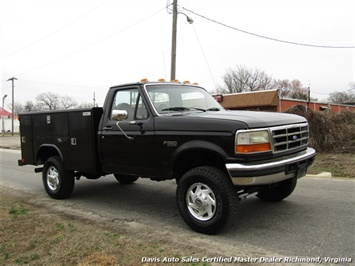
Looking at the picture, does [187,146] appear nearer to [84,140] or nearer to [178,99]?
[178,99]

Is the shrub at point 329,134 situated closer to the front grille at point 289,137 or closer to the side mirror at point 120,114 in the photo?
the front grille at point 289,137

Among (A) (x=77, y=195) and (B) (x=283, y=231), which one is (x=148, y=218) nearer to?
(B) (x=283, y=231)

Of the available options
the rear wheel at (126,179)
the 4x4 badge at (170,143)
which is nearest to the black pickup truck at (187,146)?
the 4x4 badge at (170,143)

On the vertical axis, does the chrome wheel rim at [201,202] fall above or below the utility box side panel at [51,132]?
below

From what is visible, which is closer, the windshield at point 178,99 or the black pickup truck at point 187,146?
the black pickup truck at point 187,146

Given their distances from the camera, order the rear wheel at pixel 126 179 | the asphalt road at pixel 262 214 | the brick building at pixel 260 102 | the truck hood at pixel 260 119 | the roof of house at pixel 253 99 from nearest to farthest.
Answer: the asphalt road at pixel 262 214, the truck hood at pixel 260 119, the rear wheel at pixel 126 179, the brick building at pixel 260 102, the roof of house at pixel 253 99

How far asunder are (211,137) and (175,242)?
1.39 meters

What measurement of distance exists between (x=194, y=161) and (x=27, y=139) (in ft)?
14.2

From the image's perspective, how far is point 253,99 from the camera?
30297 millimetres

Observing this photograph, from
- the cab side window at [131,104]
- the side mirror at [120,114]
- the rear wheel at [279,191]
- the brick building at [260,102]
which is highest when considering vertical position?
the brick building at [260,102]

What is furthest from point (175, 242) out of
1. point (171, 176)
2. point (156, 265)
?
point (171, 176)

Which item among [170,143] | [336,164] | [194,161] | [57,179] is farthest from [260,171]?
[336,164]

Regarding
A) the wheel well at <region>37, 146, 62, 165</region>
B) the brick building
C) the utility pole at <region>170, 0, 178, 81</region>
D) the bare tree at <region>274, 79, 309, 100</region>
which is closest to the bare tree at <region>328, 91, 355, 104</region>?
the bare tree at <region>274, 79, 309, 100</region>

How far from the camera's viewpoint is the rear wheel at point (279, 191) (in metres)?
5.62
